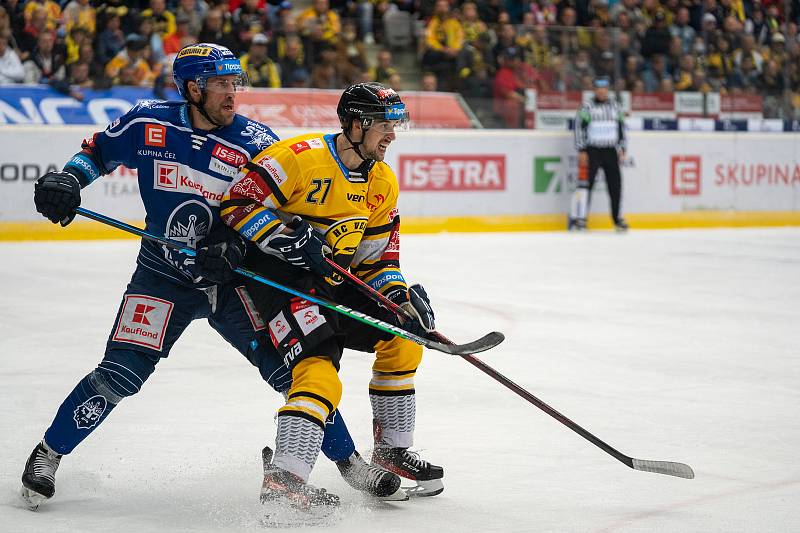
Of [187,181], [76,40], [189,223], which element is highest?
[76,40]

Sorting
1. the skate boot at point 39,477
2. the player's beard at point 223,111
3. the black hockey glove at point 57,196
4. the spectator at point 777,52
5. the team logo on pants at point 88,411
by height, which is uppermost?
the spectator at point 777,52

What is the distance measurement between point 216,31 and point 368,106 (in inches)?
340

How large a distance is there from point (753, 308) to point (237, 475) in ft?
15.6

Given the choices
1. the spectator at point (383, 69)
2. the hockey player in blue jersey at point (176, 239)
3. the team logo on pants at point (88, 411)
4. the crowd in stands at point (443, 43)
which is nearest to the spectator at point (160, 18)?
the crowd in stands at point (443, 43)

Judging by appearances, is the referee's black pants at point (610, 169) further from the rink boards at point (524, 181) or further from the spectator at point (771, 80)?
the spectator at point (771, 80)

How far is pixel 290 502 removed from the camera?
10.3 feet

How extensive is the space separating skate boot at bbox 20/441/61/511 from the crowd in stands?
26.1 ft

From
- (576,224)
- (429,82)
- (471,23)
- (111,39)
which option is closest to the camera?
(111,39)

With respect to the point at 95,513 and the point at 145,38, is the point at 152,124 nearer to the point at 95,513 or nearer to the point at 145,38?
the point at 95,513

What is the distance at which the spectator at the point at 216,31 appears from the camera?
38.0 feet

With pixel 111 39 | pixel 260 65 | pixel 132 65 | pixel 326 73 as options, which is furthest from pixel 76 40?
pixel 326 73

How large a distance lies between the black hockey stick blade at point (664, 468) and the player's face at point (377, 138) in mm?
1212

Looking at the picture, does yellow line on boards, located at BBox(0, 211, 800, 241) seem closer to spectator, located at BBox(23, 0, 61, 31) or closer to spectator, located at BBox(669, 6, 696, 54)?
spectator, located at BBox(23, 0, 61, 31)

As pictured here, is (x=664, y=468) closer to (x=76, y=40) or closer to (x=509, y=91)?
(x=76, y=40)
